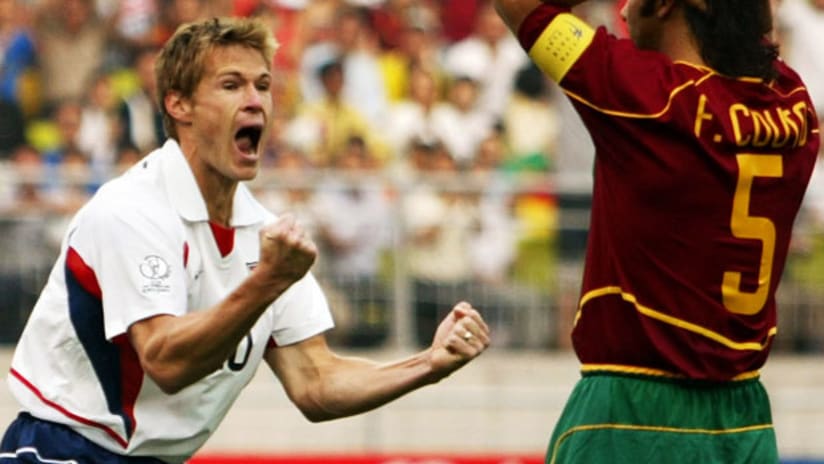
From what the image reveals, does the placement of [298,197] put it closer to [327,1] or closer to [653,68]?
[327,1]

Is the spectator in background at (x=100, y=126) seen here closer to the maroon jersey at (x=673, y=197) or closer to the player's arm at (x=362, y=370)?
the player's arm at (x=362, y=370)

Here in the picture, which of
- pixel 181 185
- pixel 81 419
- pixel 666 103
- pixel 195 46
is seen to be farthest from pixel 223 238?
pixel 666 103

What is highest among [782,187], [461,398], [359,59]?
[359,59]

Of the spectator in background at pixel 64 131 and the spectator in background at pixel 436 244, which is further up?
the spectator in background at pixel 64 131

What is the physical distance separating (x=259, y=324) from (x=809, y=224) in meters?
6.78

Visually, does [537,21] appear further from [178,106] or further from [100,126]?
[100,126]

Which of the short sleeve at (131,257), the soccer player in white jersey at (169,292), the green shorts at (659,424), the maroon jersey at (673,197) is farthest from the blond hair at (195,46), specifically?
the green shorts at (659,424)

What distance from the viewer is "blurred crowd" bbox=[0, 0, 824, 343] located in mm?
12305

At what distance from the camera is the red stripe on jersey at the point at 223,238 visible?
6.24 meters

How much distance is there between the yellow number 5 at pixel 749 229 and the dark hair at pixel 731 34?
0.84 feet

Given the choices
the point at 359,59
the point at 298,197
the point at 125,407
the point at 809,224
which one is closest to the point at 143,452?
the point at 125,407

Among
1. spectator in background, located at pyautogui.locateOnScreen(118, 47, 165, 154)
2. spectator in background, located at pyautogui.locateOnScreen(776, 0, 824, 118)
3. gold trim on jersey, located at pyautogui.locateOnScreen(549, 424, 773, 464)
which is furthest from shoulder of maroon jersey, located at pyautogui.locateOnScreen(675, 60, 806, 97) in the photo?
spectator in background, located at pyautogui.locateOnScreen(776, 0, 824, 118)

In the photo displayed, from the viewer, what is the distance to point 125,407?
6.14 meters

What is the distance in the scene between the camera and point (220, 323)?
220 inches
